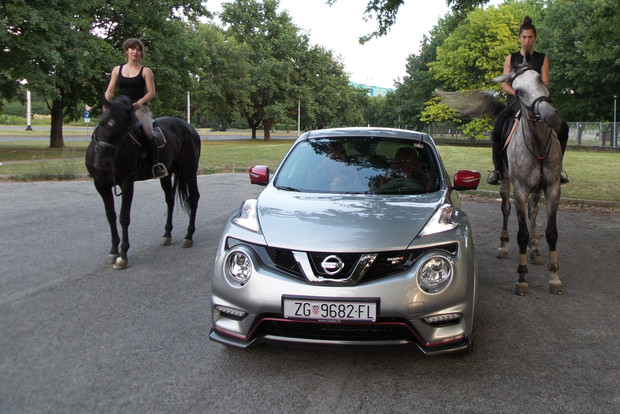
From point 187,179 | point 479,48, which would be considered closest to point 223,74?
point 479,48

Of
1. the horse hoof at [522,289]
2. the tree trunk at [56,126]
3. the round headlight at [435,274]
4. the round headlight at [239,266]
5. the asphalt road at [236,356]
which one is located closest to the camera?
the asphalt road at [236,356]

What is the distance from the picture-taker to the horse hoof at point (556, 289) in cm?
546

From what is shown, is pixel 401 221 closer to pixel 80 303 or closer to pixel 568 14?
pixel 80 303

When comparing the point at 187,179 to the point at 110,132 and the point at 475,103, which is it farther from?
the point at 475,103

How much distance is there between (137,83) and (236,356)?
440cm

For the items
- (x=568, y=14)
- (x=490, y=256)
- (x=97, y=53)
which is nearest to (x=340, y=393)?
(x=490, y=256)

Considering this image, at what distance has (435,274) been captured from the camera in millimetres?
3467

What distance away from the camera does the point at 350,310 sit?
10.8ft

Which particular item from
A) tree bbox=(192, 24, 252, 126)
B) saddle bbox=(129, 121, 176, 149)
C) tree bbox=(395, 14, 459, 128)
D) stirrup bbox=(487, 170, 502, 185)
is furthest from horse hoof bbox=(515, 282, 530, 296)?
tree bbox=(395, 14, 459, 128)

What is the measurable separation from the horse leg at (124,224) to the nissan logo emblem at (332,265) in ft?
11.8

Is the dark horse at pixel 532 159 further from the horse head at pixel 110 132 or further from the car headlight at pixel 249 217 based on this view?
the horse head at pixel 110 132

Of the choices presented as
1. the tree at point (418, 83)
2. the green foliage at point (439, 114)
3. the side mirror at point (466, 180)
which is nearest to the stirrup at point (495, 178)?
the side mirror at point (466, 180)

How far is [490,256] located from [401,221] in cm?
377

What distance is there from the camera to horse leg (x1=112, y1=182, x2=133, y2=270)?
623cm
